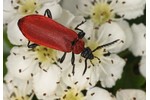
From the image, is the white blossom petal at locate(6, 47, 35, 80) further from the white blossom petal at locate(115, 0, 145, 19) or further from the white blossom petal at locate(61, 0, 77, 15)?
the white blossom petal at locate(115, 0, 145, 19)

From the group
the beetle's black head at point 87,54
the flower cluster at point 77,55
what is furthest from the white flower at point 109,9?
the beetle's black head at point 87,54

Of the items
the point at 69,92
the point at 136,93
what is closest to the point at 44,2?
the point at 69,92

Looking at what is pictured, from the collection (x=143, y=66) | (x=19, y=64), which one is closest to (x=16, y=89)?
(x=19, y=64)

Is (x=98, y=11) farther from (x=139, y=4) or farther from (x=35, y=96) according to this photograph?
(x=35, y=96)

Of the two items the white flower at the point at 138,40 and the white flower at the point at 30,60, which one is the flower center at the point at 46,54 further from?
the white flower at the point at 138,40

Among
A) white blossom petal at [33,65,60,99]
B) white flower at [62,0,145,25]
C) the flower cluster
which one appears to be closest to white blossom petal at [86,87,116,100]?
the flower cluster

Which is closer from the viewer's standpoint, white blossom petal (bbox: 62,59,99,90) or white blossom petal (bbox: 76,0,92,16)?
white blossom petal (bbox: 62,59,99,90)
